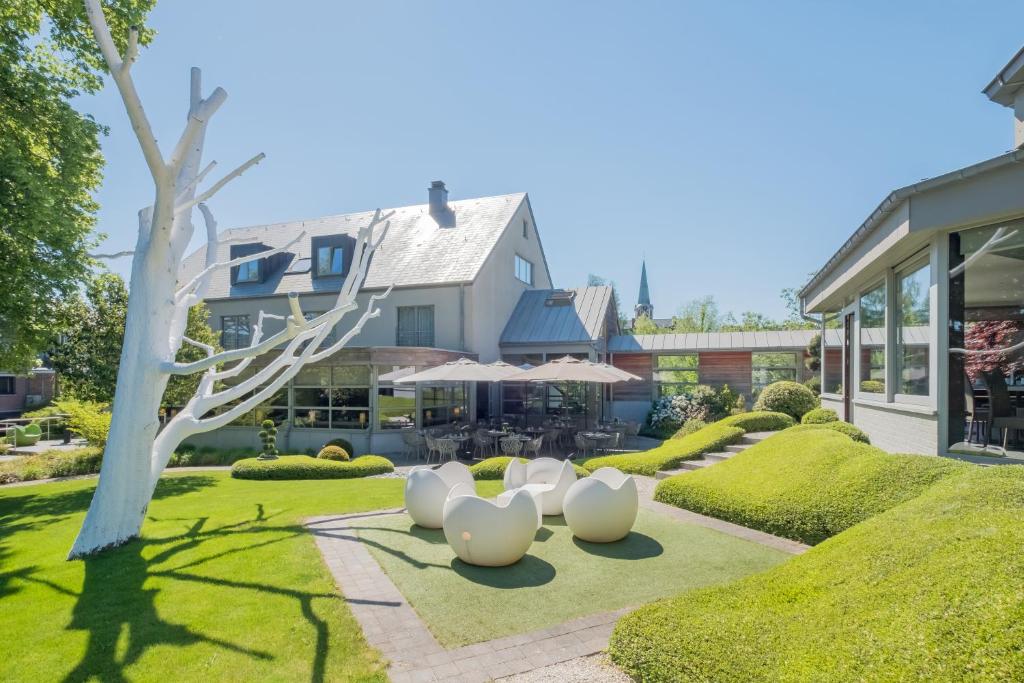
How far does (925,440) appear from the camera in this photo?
711 cm

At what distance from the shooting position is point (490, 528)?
6219 millimetres

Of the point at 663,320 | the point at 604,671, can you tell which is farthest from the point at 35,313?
the point at 663,320

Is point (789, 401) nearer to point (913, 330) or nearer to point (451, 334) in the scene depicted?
point (913, 330)

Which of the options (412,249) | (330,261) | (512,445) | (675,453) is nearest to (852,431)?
(675,453)

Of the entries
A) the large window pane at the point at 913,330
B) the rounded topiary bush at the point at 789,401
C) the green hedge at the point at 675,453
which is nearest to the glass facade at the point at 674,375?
the rounded topiary bush at the point at 789,401

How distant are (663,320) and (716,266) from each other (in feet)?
149

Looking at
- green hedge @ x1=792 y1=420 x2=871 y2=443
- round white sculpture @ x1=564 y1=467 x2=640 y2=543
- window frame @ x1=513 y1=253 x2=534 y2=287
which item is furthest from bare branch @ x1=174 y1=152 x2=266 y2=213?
window frame @ x1=513 y1=253 x2=534 y2=287

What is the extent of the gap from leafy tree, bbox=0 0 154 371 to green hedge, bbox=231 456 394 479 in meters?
5.29

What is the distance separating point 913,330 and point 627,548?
5203 millimetres

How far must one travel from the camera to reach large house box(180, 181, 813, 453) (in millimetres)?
17828

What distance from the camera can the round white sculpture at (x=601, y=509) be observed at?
7.09 meters

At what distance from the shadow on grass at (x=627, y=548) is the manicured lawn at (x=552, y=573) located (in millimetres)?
13

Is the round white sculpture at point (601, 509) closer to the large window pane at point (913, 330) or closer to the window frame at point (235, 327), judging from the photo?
the large window pane at point (913, 330)

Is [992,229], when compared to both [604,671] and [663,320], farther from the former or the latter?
[663,320]
